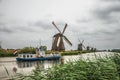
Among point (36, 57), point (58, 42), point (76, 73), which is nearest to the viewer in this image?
point (76, 73)

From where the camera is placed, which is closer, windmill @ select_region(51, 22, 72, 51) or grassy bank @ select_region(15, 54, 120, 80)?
grassy bank @ select_region(15, 54, 120, 80)

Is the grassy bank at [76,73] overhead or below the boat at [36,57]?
below

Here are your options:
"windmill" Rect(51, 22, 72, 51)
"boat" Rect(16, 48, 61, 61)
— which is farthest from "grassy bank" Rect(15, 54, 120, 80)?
"windmill" Rect(51, 22, 72, 51)

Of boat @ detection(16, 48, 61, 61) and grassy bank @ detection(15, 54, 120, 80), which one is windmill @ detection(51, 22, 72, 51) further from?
grassy bank @ detection(15, 54, 120, 80)

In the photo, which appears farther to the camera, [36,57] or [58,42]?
[58,42]

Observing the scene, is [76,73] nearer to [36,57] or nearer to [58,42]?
[36,57]

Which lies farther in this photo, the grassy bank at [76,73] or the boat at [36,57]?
the boat at [36,57]

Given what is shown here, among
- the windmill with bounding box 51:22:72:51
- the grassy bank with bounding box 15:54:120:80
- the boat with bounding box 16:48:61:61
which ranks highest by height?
the windmill with bounding box 51:22:72:51

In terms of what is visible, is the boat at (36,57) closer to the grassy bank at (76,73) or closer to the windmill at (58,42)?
the windmill at (58,42)

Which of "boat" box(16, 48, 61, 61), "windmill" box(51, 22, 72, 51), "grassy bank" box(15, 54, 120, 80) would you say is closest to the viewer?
"grassy bank" box(15, 54, 120, 80)

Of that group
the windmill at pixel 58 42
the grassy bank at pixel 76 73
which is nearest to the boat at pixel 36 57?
the windmill at pixel 58 42

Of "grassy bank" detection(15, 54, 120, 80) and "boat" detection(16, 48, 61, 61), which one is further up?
"boat" detection(16, 48, 61, 61)

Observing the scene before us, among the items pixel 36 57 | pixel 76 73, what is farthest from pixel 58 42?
pixel 76 73

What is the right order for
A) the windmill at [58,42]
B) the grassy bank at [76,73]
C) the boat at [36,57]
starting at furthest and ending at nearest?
the windmill at [58,42]
the boat at [36,57]
the grassy bank at [76,73]
